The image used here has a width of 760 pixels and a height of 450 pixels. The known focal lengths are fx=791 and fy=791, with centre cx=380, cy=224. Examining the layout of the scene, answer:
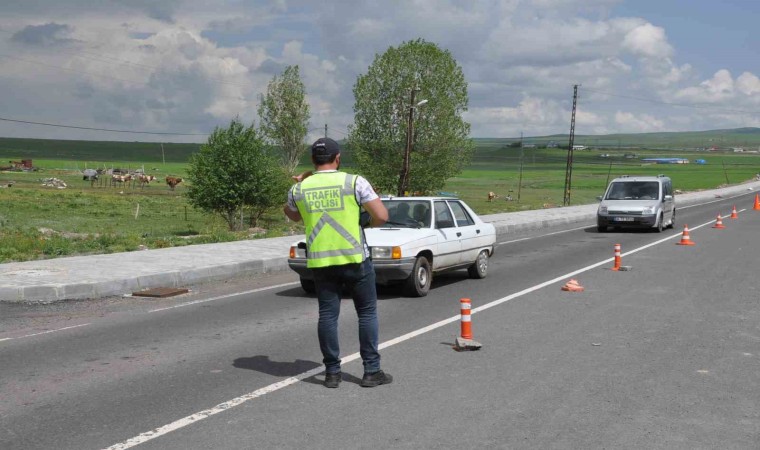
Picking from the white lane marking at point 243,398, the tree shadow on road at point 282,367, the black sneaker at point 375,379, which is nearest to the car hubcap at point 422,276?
the white lane marking at point 243,398

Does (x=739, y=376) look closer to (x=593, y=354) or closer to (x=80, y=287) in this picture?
(x=593, y=354)

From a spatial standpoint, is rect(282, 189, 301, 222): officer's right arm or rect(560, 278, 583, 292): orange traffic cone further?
rect(560, 278, 583, 292): orange traffic cone

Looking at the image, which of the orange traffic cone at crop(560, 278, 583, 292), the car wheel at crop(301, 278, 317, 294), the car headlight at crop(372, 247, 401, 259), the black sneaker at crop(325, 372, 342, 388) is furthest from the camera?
the orange traffic cone at crop(560, 278, 583, 292)

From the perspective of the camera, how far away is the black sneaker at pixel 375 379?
605cm

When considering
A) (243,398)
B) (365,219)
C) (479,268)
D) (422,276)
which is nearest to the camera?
(243,398)

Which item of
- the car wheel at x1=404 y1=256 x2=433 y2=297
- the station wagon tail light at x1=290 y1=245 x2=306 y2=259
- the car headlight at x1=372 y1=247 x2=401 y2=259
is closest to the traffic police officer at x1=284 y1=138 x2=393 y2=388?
the car headlight at x1=372 y1=247 x2=401 y2=259

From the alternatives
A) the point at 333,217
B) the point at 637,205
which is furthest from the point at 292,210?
the point at 637,205

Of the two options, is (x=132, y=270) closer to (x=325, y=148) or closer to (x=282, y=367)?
(x=282, y=367)

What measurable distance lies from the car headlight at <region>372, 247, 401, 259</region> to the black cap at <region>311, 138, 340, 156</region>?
4965mm

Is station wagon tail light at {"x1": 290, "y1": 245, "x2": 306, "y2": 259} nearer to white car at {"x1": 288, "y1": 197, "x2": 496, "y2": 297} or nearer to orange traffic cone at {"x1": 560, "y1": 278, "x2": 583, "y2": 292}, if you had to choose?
white car at {"x1": 288, "y1": 197, "x2": 496, "y2": 297}

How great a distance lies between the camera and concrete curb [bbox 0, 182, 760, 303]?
11.1 m

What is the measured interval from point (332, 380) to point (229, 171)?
22.5 metres

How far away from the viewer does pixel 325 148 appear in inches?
231

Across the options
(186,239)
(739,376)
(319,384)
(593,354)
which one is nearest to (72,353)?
(319,384)
